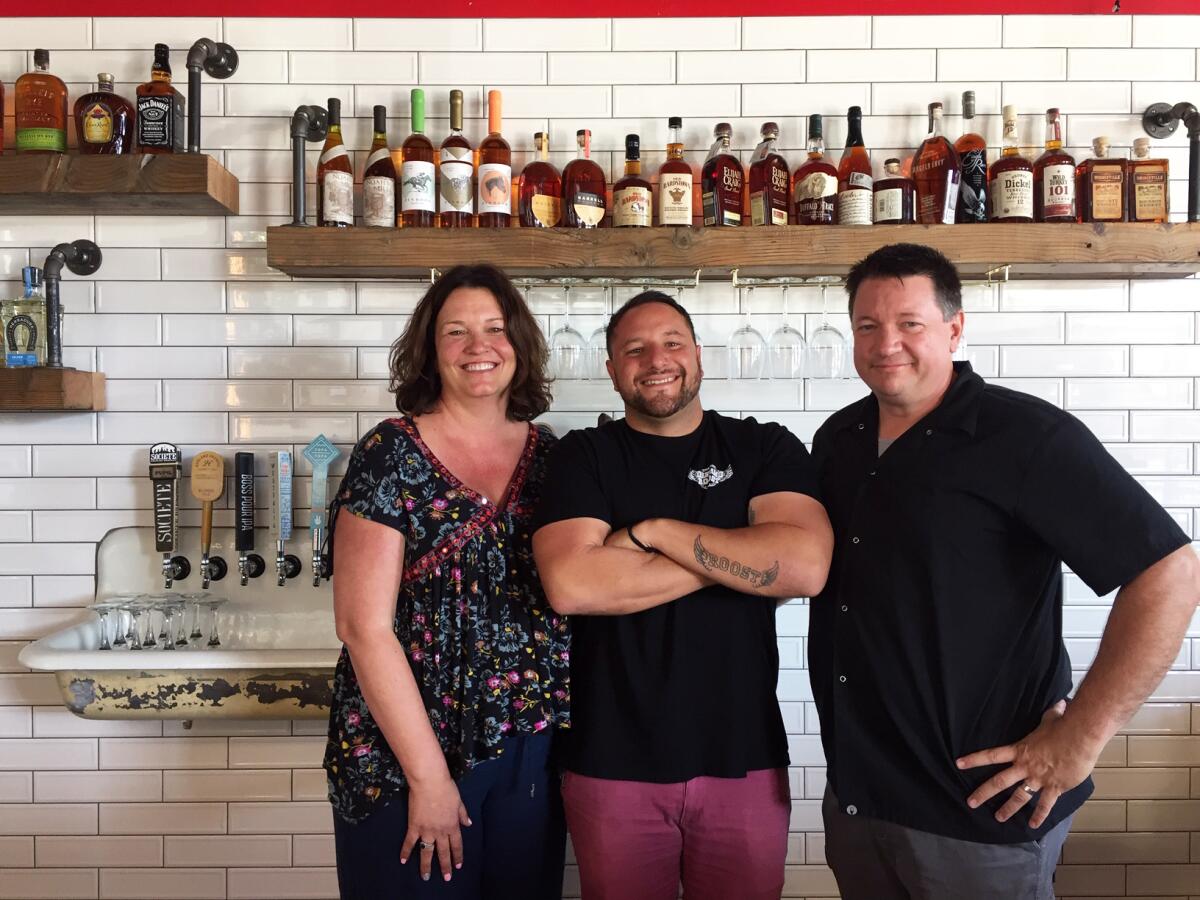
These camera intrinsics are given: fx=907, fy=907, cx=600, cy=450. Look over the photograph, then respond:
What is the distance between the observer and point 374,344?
7.98 feet

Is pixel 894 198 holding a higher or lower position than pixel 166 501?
higher

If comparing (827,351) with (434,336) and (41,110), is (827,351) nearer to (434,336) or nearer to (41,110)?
(434,336)

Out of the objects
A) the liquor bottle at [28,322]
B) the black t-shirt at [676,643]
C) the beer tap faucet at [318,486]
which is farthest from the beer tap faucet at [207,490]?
the black t-shirt at [676,643]

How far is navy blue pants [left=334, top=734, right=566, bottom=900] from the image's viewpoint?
152 cm

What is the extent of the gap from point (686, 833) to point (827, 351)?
121 centimetres

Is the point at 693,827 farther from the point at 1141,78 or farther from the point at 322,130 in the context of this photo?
the point at 1141,78

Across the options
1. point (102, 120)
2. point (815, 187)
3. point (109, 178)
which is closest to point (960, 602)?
point (815, 187)

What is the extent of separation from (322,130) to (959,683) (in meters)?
2.00

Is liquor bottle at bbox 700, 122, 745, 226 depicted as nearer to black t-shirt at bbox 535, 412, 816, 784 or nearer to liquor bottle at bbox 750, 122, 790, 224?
liquor bottle at bbox 750, 122, 790, 224

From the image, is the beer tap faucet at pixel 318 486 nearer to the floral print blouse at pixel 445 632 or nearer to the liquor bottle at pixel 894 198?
the floral print blouse at pixel 445 632

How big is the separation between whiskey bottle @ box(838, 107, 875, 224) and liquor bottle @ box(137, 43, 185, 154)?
1628 mm

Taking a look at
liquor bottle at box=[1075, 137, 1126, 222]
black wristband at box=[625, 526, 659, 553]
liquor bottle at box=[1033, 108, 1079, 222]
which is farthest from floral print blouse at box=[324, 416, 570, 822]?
liquor bottle at box=[1075, 137, 1126, 222]

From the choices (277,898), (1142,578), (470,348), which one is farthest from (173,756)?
(1142,578)

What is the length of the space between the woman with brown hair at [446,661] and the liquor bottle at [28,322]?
1.26 metres
